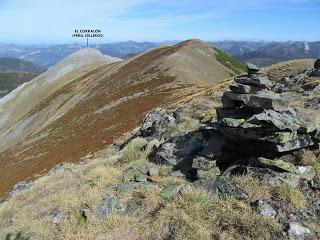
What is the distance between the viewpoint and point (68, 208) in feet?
52.5

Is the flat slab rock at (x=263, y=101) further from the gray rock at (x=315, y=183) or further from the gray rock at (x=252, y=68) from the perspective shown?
the gray rock at (x=315, y=183)

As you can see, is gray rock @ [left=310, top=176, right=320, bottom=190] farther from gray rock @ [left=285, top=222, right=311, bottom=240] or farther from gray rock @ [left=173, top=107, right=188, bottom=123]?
gray rock @ [left=173, top=107, right=188, bottom=123]

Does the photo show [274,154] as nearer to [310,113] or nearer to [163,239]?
[310,113]

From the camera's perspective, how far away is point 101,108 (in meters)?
68.5

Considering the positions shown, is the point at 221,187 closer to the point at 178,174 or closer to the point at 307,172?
the point at 178,174

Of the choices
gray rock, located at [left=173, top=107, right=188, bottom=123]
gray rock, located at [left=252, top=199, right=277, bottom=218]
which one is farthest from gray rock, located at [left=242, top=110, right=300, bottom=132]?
gray rock, located at [left=173, top=107, right=188, bottom=123]

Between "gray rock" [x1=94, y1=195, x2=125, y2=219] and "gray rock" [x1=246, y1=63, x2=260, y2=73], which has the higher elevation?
"gray rock" [x1=246, y1=63, x2=260, y2=73]

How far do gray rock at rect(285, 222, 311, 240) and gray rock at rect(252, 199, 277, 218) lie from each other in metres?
0.68

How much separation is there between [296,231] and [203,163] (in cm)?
551

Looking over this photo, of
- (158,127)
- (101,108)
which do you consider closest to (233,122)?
(158,127)

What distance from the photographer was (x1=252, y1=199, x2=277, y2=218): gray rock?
1319cm

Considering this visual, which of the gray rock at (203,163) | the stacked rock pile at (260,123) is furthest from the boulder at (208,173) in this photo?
the stacked rock pile at (260,123)

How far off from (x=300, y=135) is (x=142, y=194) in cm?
682

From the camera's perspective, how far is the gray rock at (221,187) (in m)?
14.3
